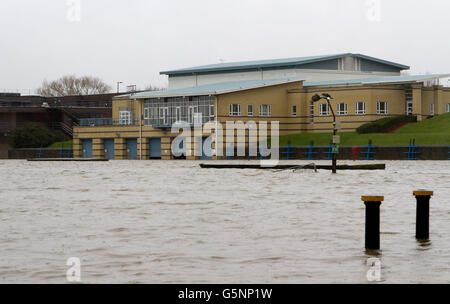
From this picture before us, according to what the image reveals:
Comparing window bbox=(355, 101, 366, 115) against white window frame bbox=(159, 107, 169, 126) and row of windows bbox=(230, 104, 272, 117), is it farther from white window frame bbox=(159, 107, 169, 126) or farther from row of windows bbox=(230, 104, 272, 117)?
white window frame bbox=(159, 107, 169, 126)

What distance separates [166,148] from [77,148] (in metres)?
13.4

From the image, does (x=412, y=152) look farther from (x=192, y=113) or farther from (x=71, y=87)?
(x=71, y=87)

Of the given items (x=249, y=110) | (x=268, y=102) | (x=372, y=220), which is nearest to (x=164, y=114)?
(x=249, y=110)

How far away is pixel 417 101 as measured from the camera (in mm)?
78812

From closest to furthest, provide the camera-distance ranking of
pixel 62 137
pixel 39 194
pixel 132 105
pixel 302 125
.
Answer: pixel 39 194
pixel 302 125
pixel 132 105
pixel 62 137

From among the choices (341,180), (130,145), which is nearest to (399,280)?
(341,180)

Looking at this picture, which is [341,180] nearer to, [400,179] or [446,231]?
[400,179]

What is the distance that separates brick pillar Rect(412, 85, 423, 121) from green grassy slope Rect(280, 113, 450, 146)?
6.28ft

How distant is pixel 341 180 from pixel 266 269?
24972mm

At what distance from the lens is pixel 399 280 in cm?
1207

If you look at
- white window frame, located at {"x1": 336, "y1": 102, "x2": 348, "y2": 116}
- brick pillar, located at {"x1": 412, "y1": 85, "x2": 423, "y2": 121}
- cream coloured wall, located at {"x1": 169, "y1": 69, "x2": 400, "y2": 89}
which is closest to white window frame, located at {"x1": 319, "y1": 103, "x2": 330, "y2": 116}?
white window frame, located at {"x1": 336, "y1": 102, "x2": 348, "y2": 116}

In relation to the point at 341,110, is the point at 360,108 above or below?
above

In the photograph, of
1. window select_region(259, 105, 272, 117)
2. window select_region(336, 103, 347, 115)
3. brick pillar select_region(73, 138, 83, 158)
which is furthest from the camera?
brick pillar select_region(73, 138, 83, 158)

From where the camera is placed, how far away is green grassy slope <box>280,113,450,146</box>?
69250 millimetres
